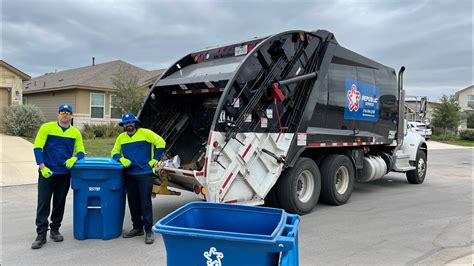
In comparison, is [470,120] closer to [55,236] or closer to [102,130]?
[102,130]

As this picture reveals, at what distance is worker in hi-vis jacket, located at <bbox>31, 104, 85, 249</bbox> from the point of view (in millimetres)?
4797

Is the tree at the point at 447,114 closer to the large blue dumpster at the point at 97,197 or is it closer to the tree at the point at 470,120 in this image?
the tree at the point at 470,120

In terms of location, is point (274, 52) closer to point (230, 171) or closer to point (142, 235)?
point (230, 171)

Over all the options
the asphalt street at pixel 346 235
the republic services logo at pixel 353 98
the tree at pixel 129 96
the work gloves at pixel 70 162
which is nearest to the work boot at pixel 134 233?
the asphalt street at pixel 346 235

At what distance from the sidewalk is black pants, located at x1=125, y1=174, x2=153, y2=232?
220 inches

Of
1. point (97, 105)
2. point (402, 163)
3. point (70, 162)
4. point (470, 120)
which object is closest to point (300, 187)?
point (70, 162)

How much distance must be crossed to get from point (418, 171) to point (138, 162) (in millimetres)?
8232

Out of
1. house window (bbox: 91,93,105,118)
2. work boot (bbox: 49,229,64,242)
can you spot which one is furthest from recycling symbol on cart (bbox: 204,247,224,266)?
house window (bbox: 91,93,105,118)

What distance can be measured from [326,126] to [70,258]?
472 centimetres

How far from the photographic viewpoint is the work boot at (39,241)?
4.76 meters

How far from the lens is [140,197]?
204 inches

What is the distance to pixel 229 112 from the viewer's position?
540cm

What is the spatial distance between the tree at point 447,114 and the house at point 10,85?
36.1 metres

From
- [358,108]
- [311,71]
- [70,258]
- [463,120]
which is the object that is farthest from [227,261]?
[463,120]
